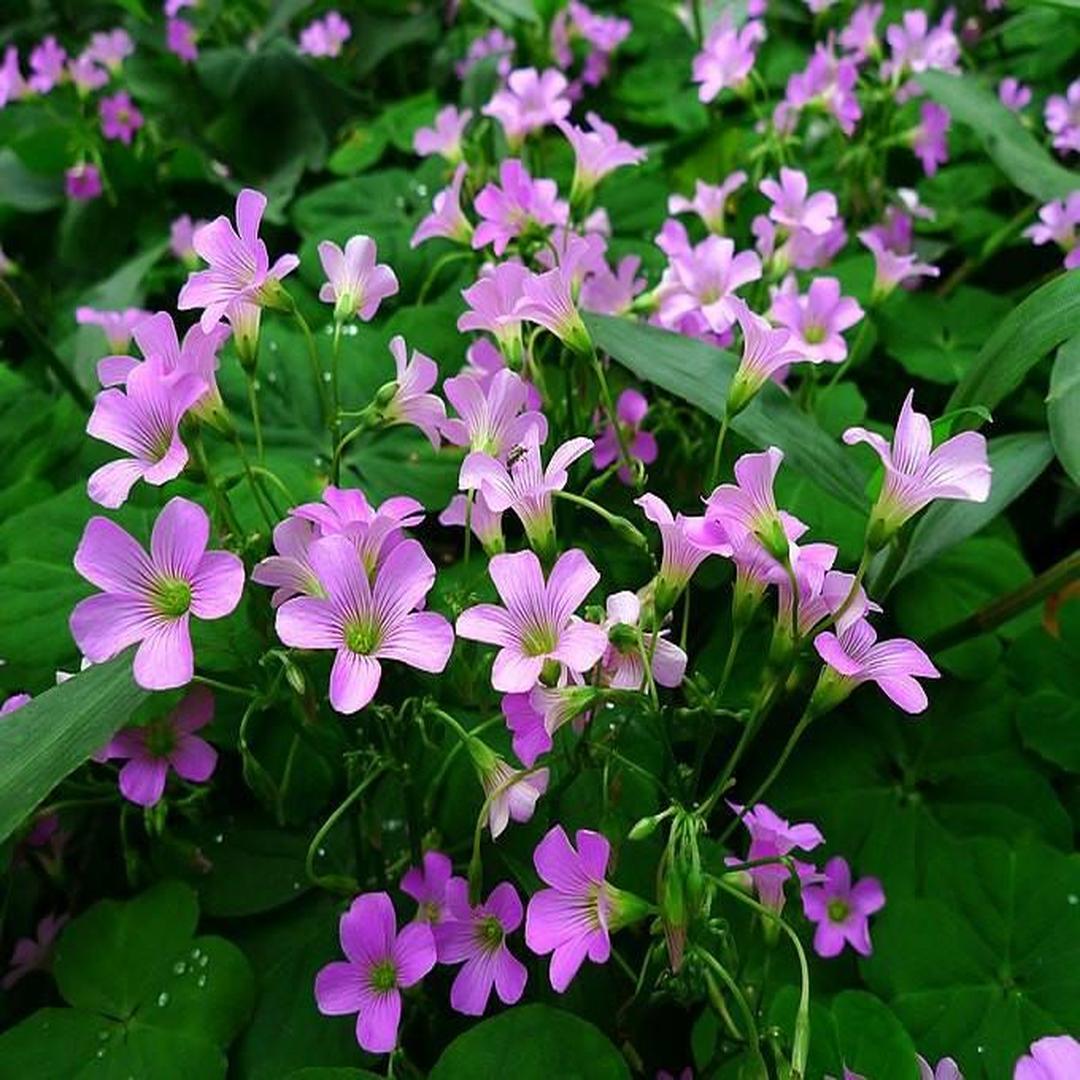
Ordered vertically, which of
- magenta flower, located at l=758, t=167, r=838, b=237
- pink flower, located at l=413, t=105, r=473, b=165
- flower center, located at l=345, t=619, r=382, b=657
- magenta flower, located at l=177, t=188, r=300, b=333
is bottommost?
pink flower, located at l=413, t=105, r=473, b=165

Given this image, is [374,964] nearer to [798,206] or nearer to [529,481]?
[529,481]

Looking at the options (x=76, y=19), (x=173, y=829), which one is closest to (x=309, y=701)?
(x=173, y=829)

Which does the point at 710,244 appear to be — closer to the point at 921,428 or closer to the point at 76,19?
the point at 921,428

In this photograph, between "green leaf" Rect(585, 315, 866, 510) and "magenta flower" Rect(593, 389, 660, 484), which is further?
"magenta flower" Rect(593, 389, 660, 484)

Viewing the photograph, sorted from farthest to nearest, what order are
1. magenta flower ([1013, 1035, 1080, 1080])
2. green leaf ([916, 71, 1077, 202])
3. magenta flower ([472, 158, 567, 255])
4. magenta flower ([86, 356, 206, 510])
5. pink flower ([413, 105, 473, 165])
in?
pink flower ([413, 105, 473, 165]) < green leaf ([916, 71, 1077, 202]) < magenta flower ([472, 158, 567, 255]) < magenta flower ([86, 356, 206, 510]) < magenta flower ([1013, 1035, 1080, 1080])

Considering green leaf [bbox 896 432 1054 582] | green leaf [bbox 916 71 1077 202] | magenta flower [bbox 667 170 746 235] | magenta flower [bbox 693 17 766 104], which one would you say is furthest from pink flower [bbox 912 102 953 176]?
green leaf [bbox 896 432 1054 582]

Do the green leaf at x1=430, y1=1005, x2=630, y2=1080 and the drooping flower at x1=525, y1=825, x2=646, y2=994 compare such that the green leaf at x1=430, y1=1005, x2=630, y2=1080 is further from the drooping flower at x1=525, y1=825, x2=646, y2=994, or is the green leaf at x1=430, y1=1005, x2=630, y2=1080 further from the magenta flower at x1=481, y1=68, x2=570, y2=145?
the magenta flower at x1=481, y1=68, x2=570, y2=145

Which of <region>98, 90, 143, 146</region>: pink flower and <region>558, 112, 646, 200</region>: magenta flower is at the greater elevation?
<region>558, 112, 646, 200</region>: magenta flower
